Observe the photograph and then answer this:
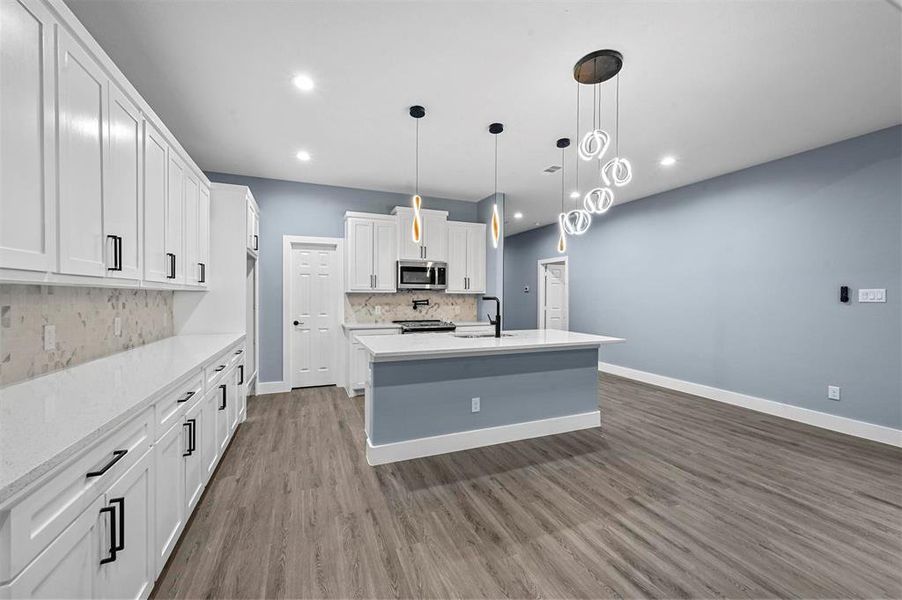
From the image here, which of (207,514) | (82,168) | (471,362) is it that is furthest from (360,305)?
(82,168)

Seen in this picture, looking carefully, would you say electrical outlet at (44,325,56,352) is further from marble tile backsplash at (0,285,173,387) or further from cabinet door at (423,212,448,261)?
cabinet door at (423,212,448,261)

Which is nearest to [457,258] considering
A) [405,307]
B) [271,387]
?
[405,307]

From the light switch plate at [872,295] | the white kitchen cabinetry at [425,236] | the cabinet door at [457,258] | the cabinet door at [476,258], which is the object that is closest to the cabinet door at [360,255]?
the white kitchen cabinetry at [425,236]

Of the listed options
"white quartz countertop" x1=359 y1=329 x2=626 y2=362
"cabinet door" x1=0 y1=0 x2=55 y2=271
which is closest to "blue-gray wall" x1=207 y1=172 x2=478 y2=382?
"white quartz countertop" x1=359 y1=329 x2=626 y2=362

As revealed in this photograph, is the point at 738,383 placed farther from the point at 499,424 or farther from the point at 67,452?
the point at 67,452

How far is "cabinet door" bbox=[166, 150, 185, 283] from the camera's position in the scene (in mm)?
2609

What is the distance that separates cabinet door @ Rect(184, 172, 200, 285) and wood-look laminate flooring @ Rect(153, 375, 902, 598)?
1536 millimetres

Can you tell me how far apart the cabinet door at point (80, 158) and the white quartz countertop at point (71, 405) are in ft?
1.67

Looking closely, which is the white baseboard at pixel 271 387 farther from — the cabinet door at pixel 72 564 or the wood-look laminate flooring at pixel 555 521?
the cabinet door at pixel 72 564

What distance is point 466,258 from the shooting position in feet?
18.5

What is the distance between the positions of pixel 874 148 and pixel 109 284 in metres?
6.11

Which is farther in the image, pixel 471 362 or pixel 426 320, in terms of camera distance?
pixel 426 320

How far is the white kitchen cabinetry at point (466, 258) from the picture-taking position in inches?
218

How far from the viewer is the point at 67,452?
0.96 meters
